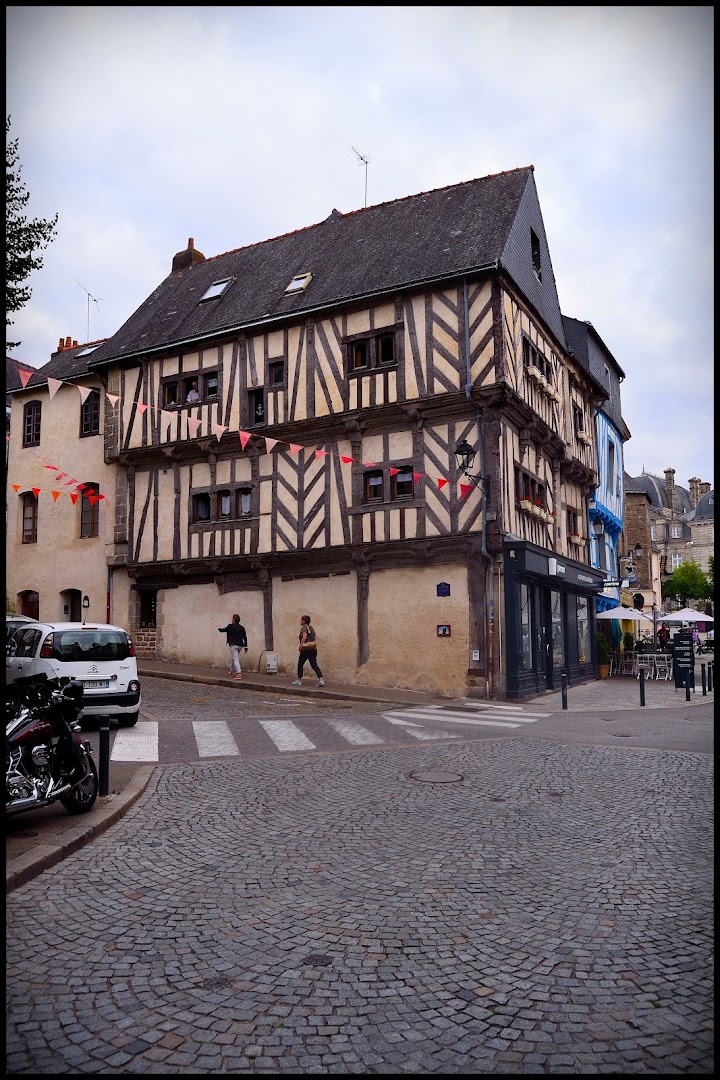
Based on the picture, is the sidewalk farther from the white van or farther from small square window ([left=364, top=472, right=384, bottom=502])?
small square window ([left=364, top=472, right=384, bottom=502])

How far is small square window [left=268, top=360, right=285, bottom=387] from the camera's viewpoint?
811 inches

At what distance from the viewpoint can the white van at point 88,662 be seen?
37.8ft

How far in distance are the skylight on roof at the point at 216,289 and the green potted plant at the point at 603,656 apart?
1601 cm

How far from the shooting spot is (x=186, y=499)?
21953 mm

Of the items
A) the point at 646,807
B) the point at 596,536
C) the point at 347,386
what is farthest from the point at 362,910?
the point at 596,536

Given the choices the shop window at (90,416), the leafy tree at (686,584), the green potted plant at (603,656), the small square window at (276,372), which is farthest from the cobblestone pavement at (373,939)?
the leafy tree at (686,584)

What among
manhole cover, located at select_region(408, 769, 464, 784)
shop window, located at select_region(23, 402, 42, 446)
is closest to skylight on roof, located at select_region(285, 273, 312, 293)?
shop window, located at select_region(23, 402, 42, 446)

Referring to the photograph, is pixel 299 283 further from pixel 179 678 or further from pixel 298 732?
pixel 298 732

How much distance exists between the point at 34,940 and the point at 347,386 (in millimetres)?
16254

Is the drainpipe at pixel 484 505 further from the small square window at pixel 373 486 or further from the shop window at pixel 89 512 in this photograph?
the shop window at pixel 89 512

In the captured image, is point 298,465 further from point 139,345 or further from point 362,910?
point 362,910

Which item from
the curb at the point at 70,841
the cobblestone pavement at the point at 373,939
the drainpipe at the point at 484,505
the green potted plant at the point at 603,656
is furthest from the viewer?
the green potted plant at the point at 603,656

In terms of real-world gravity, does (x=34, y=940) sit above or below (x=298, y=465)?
below

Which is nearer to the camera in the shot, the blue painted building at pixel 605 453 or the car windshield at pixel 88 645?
the car windshield at pixel 88 645
